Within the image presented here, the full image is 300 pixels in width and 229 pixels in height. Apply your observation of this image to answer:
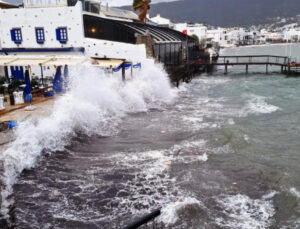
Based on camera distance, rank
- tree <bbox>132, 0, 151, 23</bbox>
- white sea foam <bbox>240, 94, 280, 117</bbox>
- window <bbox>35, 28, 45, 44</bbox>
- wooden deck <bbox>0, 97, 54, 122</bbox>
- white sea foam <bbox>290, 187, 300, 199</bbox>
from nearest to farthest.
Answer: white sea foam <bbox>290, 187, 300, 199</bbox>
wooden deck <bbox>0, 97, 54, 122</bbox>
white sea foam <bbox>240, 94, 280, 117</bbox>
window <bbox>35, 28, 45, 44</bbox>
tree <bbox>132, 0, 151, 23</bbox>

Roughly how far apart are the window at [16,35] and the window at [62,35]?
11.2 ft

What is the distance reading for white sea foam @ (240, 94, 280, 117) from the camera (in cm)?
2101

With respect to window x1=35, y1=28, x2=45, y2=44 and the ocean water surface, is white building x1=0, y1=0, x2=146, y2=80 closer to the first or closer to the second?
window x1=35, y1=28, x2=45, y2=44

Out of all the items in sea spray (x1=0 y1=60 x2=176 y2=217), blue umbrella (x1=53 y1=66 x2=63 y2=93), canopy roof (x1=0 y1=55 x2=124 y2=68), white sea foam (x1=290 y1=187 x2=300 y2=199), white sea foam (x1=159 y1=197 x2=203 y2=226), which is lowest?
white sea foam (x1=290 y1=187 x2=300 y2=199)

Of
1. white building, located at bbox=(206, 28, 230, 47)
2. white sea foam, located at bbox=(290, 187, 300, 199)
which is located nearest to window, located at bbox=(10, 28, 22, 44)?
white sea foam, located at bbox=(290, 187, 300, 199)

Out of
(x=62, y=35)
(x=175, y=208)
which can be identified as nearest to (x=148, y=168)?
(x=175, y=208)

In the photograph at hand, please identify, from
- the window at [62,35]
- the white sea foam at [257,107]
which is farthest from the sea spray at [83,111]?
the white sea foam at [257,107]

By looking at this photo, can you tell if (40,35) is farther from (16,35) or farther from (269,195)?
(269,195)

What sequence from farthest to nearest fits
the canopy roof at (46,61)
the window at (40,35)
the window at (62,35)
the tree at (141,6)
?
the tree at (141,6) < the window at (40,35) < the window at (62,35) < the canopy roof at (46,61)

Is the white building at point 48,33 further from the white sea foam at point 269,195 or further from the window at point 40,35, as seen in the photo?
the white sea foam at point 269,195

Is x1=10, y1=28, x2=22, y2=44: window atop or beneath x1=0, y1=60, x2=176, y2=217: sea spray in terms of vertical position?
atop

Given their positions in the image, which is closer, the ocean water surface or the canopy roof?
the ocean water surface

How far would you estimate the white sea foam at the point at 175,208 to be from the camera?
770cm

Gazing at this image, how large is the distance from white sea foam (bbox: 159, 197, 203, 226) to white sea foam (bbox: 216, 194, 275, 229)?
727 millimetres
